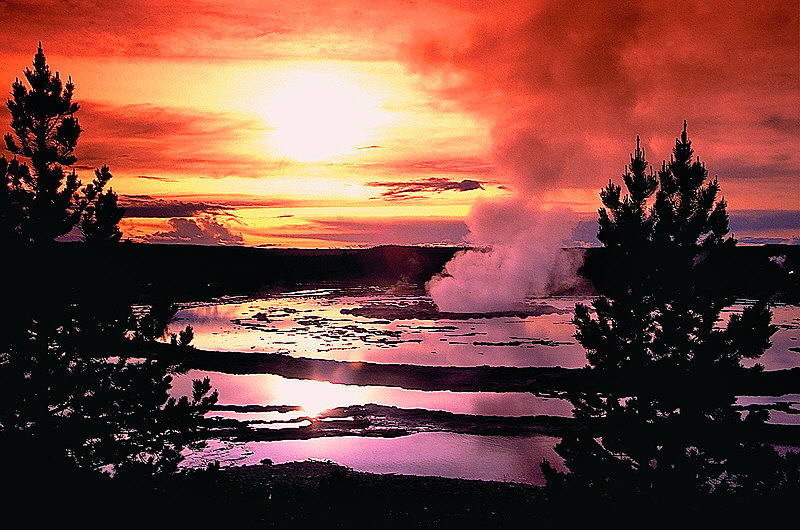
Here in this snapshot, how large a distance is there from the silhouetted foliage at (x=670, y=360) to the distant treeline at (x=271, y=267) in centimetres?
75

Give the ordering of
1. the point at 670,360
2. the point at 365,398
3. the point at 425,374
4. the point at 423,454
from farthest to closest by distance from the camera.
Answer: the point at 425,374, the point at 365,398, the point at 423,454, the point at 670,360

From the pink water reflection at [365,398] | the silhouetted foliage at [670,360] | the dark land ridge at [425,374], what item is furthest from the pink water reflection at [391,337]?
the silhouetted foliage at [670,360]

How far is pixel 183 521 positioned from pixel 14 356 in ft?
20.7

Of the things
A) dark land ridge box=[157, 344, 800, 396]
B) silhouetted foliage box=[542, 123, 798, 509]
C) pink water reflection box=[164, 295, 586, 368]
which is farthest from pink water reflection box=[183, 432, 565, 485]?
pink water reflection box=[164, 295, 586, 368]

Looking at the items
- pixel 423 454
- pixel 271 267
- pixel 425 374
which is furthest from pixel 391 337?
pixel 271 267

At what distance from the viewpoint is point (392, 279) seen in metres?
128

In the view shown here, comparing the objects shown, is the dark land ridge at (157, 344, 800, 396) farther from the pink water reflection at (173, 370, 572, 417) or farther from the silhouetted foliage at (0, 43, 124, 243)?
the silhouetted foliage at (0, 43, 124, 243)

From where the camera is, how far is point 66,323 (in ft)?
51.9

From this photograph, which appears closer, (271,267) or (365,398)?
(365,398)

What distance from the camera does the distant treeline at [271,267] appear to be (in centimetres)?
1584

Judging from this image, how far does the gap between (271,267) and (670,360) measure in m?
124

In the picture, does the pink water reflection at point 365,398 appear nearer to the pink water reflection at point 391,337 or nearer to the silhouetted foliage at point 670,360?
the pink water reflection at point 391,337

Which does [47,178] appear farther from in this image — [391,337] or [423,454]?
[391,337]

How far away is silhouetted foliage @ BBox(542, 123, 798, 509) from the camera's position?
47.9 ft
